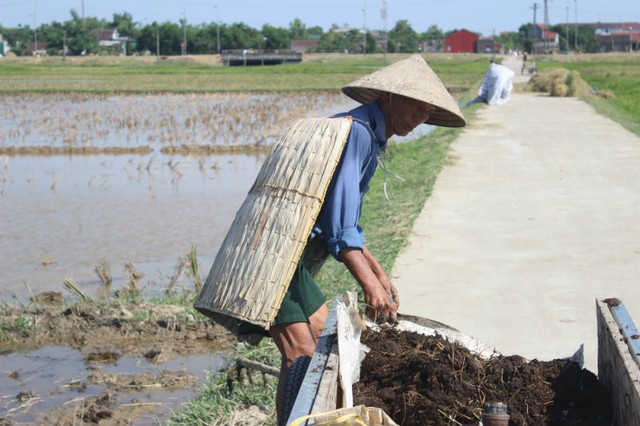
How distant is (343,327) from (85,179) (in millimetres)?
11846

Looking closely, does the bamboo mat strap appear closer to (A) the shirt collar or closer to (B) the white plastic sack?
(A) the shirt collar

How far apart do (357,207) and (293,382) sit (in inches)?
25.6

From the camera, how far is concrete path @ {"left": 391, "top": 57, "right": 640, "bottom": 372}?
19.0 feet

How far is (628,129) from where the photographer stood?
18.4 meters

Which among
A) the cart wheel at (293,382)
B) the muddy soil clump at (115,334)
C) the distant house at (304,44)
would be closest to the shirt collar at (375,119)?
the cart wheel at (293,382)

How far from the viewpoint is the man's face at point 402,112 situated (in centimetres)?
367

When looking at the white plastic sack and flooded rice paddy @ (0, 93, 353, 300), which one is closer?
flooded rice paddy @ (0, 93, 353, 300)

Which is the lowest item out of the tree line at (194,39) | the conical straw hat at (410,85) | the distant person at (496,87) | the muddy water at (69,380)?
the muddy water at (69,380)

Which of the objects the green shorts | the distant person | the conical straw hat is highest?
the distant person

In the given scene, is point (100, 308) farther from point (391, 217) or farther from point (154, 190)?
point (154, 190)

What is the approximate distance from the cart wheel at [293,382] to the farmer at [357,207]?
74mm

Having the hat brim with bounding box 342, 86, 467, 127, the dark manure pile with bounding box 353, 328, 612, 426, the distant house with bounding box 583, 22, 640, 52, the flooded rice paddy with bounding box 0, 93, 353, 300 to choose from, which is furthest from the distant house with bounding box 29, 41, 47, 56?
the dark manure pile with bounding box 353, 328, 612, 426

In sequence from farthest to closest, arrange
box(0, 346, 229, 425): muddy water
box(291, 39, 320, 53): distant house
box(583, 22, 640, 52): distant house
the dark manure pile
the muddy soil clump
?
box(583, 22, 640, 52): distant house < box(291, 39, 320, 53): distant house < the muddy soil clump < box(0, 346, 229, 425): muddy water < the dark manure pile

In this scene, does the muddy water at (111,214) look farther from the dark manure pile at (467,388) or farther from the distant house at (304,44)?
the distant house at (304,44)
